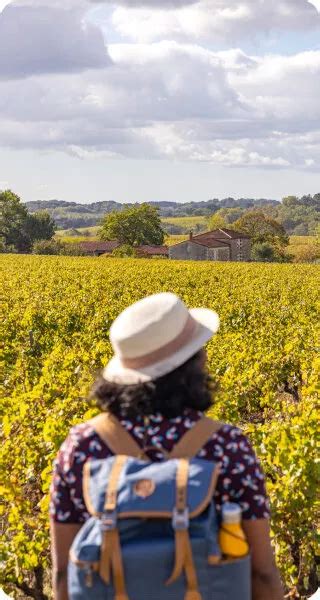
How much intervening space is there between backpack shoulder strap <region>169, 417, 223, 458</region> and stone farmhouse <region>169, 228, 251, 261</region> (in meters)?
85.7

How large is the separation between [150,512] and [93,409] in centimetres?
326

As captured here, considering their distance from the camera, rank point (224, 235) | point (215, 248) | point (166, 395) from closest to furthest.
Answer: point (166, 395), point (215, 248), point (224, 235)

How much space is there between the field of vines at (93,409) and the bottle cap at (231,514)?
2.40m

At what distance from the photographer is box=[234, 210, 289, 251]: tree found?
97.0 m

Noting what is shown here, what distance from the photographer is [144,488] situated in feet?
7.32

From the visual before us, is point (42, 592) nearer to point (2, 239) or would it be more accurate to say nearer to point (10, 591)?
point (10, 591)

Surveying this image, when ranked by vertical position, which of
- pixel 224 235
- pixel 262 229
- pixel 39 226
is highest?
pixel 39 226

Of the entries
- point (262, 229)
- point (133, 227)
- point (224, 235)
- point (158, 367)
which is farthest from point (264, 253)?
point (158, 367)

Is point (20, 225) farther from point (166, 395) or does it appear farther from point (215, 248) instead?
point (166, 395)

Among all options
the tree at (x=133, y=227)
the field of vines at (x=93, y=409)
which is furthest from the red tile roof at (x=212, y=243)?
the field of vines at (x=93, y=409)

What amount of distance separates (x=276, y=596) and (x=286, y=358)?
7.32 meters

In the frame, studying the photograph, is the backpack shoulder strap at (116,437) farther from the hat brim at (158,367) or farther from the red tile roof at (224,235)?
the red tile roof at (224,235)

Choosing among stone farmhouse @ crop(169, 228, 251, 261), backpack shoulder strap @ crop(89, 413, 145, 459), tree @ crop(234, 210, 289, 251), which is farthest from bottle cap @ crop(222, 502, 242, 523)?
tree @ crop(234, 210, 289, 251)

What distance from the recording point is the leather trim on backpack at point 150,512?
221 centimetres
